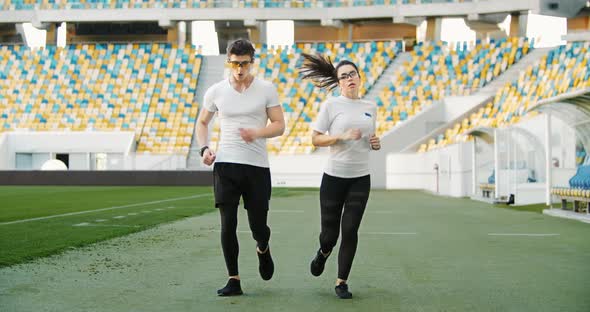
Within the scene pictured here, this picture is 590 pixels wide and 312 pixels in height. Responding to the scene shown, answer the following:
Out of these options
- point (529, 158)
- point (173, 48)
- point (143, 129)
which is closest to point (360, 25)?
point (173, 48)

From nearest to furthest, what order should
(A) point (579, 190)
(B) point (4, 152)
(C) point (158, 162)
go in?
(A) point (579, 190) < (C) point (158, 162) < (B) point (4, 152)

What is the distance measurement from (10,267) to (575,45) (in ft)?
133

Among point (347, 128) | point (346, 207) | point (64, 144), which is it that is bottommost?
point (346, 207)

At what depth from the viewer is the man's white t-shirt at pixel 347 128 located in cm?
652

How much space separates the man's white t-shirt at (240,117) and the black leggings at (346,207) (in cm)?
53

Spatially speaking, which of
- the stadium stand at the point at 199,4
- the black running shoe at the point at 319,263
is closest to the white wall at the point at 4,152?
the stadium stand at the point at 199,4

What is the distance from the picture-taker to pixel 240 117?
6.40 metres

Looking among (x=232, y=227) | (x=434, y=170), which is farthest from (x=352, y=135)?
(x=434, y=170)

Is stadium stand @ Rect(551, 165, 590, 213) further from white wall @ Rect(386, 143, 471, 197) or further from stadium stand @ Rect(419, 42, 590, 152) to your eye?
stadium stand @ Rect(419, 42, 590, 152)

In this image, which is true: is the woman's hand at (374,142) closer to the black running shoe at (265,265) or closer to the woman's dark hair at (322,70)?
the woman's dark hair at (322,70)

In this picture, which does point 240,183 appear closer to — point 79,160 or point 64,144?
point 79,160

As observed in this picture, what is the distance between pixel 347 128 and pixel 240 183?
0.88 metres

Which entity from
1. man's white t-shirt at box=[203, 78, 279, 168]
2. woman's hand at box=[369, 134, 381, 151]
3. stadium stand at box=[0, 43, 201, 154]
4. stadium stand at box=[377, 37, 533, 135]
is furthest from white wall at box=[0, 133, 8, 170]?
woman's hand at box=[369, 134, 381, 151]

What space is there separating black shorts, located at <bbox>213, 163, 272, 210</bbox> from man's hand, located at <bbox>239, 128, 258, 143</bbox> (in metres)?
0.23
